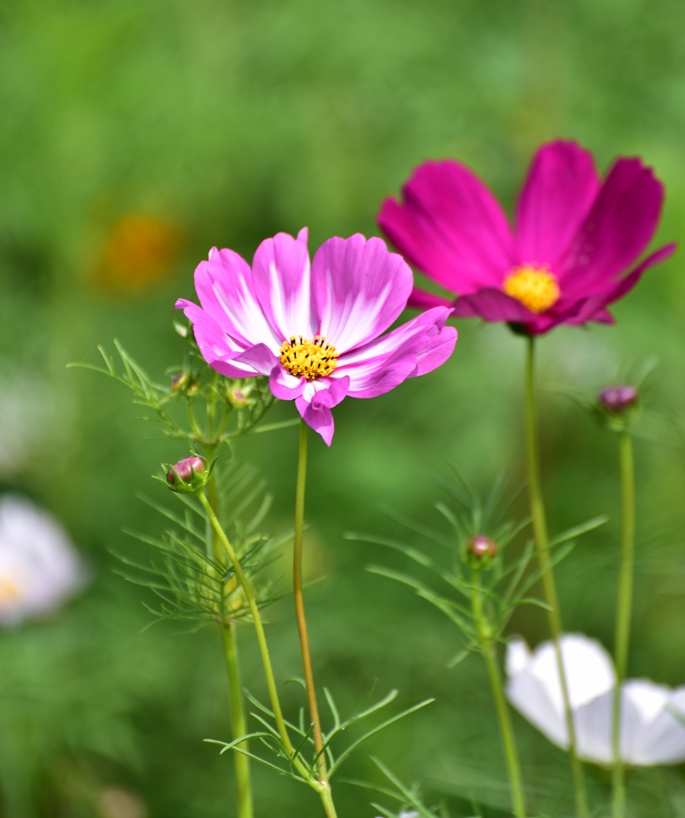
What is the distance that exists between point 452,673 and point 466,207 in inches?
30.5

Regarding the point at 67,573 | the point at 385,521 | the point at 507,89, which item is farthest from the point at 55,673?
the point at 507,89

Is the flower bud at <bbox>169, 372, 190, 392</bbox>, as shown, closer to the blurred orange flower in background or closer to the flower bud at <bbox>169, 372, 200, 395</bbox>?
the flower bud at <bbox>169, 372, 200, 395</bbox>

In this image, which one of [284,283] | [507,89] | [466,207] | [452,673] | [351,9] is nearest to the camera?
[284,283]

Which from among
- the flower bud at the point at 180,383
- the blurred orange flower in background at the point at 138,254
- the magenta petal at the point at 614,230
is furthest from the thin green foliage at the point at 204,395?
the blurred orange flower in background at the point at 138,254

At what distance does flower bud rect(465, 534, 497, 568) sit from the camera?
465mm

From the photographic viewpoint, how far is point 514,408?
4.58 ft

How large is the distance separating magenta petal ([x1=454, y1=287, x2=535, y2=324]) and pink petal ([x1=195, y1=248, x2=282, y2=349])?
89 millimetres

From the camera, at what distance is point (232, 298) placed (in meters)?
0.43

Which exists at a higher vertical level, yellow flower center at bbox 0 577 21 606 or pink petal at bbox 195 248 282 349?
pink petal at bbox 195 248 282 349

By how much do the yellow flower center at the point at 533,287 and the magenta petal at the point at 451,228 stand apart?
0.01 meters

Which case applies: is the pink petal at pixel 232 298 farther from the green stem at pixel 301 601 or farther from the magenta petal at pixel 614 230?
the magenta petal at pixel 614 230

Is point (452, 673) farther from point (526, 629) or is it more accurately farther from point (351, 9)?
point (351, 9)

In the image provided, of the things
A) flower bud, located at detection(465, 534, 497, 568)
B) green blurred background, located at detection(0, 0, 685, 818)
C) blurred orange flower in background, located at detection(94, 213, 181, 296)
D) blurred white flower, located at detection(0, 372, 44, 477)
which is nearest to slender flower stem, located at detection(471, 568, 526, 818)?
flower bud, located at detection(465, 534, 497, 568)

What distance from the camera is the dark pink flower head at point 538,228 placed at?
56cm
